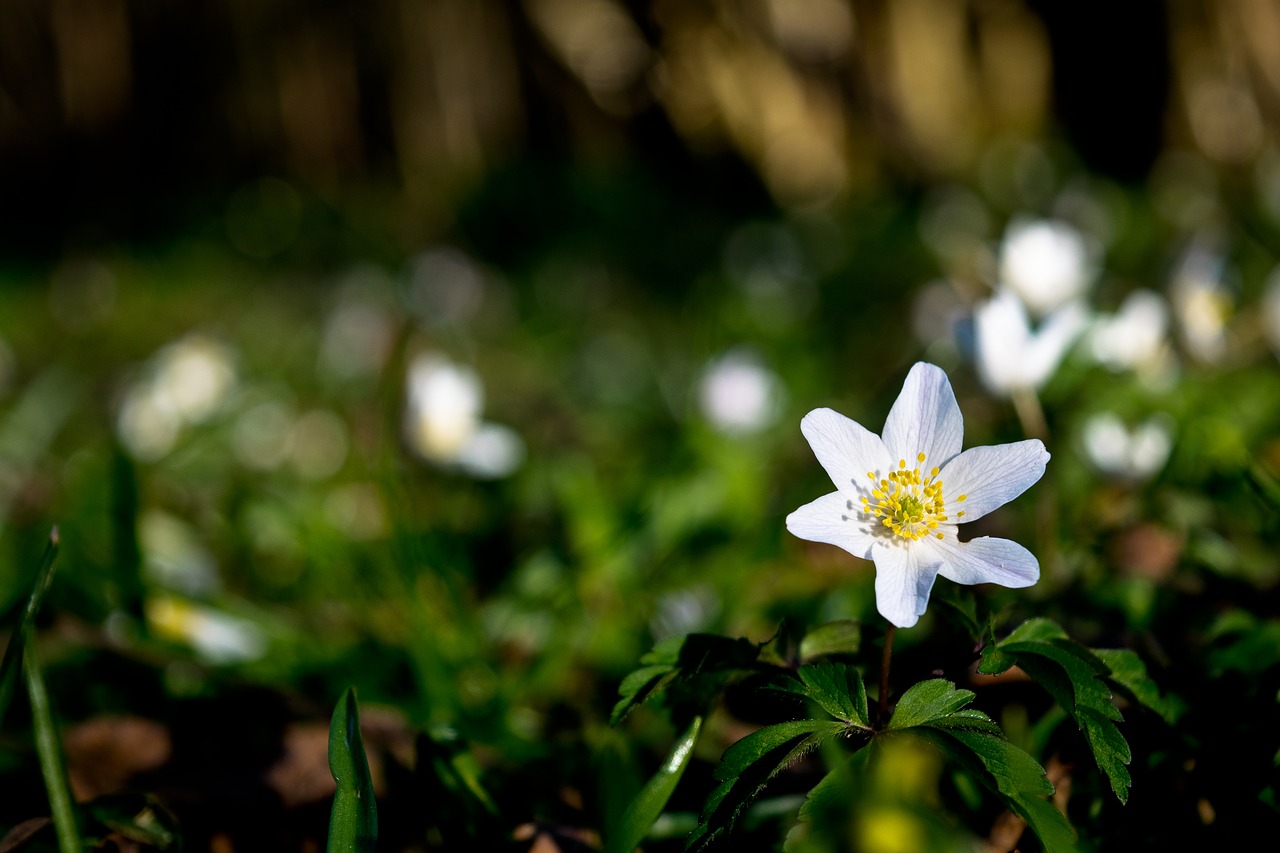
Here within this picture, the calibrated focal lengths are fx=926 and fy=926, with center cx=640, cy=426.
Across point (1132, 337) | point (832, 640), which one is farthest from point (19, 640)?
point (1132, 337)

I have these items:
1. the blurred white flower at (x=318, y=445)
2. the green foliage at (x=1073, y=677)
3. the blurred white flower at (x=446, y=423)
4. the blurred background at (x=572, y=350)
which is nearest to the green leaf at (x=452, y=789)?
the blurred background at (x=572, y=350)

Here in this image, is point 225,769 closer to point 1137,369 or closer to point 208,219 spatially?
point 1137,369

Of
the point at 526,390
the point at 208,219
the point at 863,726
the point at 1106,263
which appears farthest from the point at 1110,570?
the point at 208,219

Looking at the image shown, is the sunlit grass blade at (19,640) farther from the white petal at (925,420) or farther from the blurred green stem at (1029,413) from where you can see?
the blurred green stem at (1029,413)

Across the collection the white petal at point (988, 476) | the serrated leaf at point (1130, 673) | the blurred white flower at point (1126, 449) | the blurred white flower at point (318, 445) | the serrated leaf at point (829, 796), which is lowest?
the blurred white flower at point (318, 445)

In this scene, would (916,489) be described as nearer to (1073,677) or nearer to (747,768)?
(1073,677)
